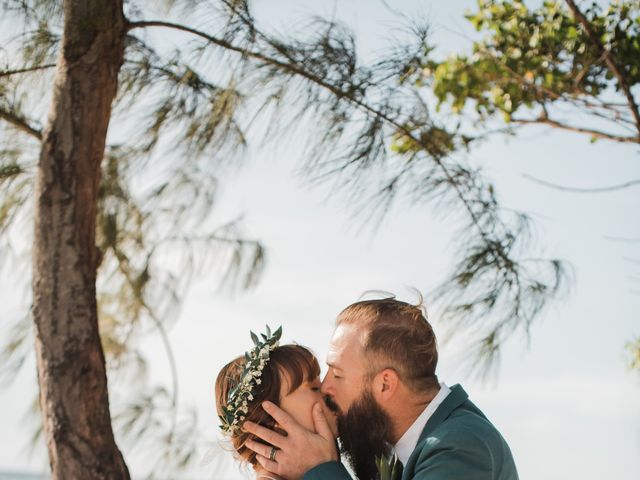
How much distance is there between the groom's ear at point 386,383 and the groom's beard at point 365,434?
0.09 feet

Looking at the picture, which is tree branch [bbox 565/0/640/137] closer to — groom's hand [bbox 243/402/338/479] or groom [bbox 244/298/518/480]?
groom [bbox 244/298/518/480]

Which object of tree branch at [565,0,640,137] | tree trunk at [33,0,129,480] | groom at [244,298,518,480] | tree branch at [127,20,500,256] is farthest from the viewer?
tree branch at [127,20,500,256]

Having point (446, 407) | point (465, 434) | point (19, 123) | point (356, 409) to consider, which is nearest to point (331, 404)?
point (356, 409)

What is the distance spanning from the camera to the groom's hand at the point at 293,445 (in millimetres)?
2412

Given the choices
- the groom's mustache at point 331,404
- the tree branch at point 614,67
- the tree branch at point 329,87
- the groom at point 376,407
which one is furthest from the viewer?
the tree branch at point 329,87

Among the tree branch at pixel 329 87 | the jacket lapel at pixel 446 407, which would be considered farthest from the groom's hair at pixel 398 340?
the tree branch at pixel 329 87

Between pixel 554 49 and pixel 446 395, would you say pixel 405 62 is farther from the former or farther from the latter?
pixel 446 395

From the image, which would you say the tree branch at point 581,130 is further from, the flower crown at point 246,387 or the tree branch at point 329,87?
the flower crown at point 246,387

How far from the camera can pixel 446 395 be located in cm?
255

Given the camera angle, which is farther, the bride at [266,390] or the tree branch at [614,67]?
the tree branch at [614,67]

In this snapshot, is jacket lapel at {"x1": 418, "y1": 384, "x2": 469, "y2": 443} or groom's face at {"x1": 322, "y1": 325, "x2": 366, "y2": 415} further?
groom's face at {"x1": 322, "y1": 325, "x2": 366, "y2": 415}

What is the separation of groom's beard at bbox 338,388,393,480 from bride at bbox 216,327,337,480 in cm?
6

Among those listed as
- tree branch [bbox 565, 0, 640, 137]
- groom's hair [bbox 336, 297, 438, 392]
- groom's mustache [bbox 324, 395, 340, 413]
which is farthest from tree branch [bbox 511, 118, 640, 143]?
groom's mustache [bbox 324, 395, 340, 413]

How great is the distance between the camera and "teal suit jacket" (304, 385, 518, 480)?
2201 millimetres
